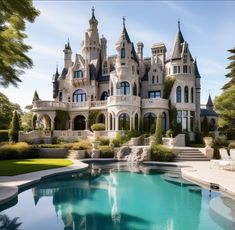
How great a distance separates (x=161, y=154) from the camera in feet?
89.4

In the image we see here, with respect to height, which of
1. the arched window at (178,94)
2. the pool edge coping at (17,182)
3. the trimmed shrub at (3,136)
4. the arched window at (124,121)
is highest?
the arched window at (178,94)

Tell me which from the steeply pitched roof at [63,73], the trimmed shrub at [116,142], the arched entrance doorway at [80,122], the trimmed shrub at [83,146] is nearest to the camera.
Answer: the trimmed shrub at [83,146]

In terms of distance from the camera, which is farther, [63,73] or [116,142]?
[63,73]

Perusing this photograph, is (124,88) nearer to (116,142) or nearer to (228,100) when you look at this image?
(116,142)

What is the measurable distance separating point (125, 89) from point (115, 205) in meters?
27.7

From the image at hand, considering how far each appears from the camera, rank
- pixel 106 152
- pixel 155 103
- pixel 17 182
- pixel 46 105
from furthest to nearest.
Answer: pixel 46 105, pixel 155 103, pixel 106 152, pixel 17 182

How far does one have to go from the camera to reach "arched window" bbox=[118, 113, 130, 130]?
3578 cm

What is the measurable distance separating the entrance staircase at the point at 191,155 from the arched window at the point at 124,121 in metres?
10.1

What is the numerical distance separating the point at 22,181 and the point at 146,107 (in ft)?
83.8

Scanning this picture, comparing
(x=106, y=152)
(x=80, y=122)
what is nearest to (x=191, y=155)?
(x=106, y=152)

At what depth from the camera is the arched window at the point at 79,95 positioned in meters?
43.7

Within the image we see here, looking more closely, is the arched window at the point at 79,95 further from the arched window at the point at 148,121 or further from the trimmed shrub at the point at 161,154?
the trimmed shrub at the point at 161,154

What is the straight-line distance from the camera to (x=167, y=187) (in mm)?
15945

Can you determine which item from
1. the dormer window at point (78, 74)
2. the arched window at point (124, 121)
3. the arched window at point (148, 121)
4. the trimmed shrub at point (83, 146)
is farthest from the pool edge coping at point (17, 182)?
the dormer window at point (78, 74)
